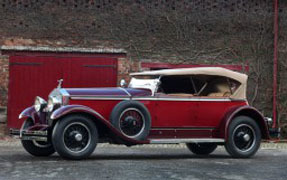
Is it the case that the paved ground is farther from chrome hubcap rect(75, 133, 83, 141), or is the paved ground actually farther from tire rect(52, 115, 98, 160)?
chrome hubcap rect(75, 133, 83, 141)

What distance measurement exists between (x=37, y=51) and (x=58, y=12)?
3.98ft

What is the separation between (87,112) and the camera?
28.1 feet

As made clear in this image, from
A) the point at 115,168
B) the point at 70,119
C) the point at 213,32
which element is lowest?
the point at 115,168

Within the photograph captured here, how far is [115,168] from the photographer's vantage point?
290 inches

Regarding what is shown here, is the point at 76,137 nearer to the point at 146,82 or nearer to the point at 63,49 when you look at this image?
the point at 146,82

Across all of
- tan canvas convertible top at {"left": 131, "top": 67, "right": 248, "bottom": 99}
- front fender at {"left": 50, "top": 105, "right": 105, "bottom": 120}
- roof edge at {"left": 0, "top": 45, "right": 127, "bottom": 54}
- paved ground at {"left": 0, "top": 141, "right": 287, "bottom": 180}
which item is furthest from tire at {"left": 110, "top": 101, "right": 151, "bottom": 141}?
roof edge at {"left": 0, "top": 45, "right": 127, "bottom": 54}

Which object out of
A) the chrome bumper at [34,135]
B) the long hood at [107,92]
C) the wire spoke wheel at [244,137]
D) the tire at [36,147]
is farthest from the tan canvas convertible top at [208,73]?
the chrome bumper at [34,135]

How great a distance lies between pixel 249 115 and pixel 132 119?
236 cm

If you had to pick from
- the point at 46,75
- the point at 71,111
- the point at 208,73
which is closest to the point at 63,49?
the point at 46,75

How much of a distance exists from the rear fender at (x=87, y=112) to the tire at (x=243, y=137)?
5.71ft

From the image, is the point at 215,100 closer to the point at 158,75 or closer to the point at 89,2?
the point at 158,75

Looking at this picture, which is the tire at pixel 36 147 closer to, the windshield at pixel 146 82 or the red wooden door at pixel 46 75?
the windshield at pixel 146 82

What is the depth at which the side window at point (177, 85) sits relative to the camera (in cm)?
983

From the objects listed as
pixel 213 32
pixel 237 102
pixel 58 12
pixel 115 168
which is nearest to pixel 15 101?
pixel 58 12
